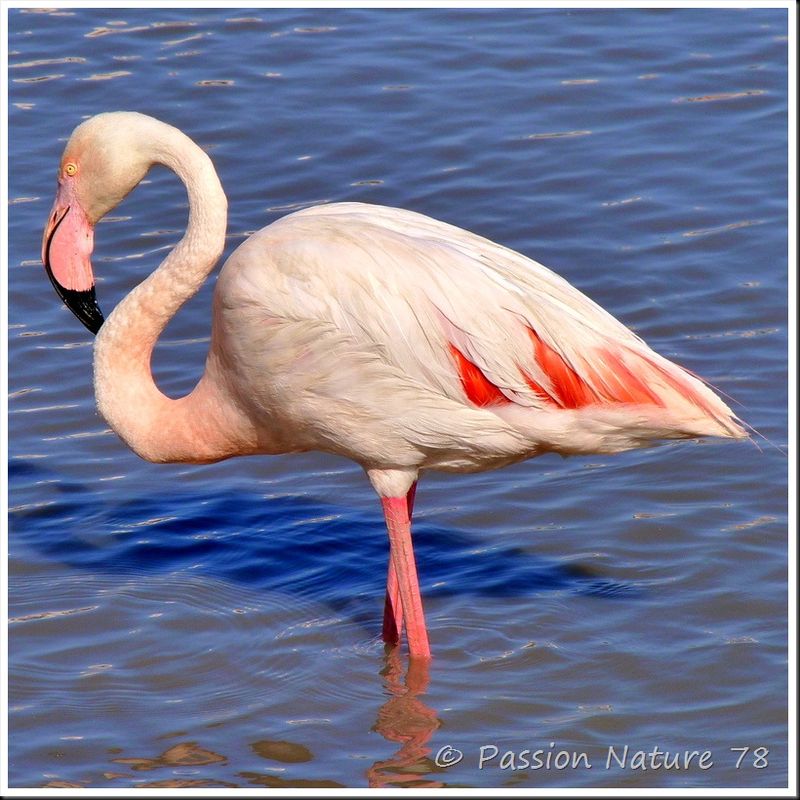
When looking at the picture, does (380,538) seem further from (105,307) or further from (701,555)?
(105,307)

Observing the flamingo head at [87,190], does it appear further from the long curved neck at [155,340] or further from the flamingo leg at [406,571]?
the flamingo leg at [406,571]

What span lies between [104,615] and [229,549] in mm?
697

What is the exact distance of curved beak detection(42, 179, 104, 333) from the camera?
5613 mm

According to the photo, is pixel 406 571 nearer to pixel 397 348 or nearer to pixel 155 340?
pixel 397 348

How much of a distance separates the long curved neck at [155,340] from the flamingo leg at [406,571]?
25.7 inches

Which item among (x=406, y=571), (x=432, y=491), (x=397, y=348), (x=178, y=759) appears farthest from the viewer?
(x=432, y=491)

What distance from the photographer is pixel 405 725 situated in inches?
203

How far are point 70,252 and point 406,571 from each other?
180 cm

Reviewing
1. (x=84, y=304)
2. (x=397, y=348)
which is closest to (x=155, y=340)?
(x=84, y=304)

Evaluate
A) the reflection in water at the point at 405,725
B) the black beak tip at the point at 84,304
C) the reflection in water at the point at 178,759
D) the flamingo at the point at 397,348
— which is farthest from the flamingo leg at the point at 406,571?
the black beak tip at the point at 84,304

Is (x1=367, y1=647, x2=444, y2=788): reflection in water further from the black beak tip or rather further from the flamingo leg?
the black beak tip

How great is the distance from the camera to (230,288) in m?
5.18

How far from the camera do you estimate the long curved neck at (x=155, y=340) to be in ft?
17.7

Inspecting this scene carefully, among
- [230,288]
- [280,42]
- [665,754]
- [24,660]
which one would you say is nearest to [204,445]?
[230,288]
